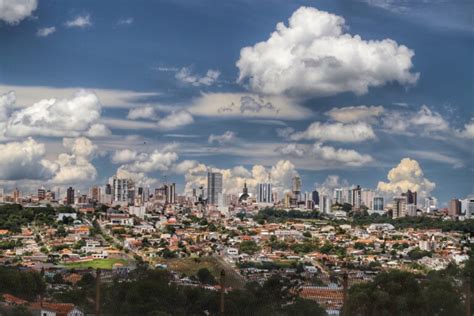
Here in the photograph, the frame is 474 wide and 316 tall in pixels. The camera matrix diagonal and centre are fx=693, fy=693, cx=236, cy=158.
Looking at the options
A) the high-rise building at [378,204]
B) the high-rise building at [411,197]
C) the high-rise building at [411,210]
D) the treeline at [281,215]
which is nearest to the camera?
the treeline at [281,215]

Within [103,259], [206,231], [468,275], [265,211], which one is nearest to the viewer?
[468,275]

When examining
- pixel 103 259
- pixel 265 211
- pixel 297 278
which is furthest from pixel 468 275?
pixel 265 211

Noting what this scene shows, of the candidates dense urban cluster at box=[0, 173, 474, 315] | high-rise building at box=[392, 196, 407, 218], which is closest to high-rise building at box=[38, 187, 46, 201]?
dense urban cluster at box=[0, 173, 474, 315]

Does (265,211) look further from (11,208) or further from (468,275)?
(468,275)

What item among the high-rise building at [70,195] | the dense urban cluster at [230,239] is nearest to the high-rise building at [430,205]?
the dense urban cluster at [230,239]

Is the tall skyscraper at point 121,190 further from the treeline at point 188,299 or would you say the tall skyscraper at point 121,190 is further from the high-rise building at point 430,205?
the treeline at point 188,299

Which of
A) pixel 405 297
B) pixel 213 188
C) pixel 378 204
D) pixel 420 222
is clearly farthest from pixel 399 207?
pixel 405 297
